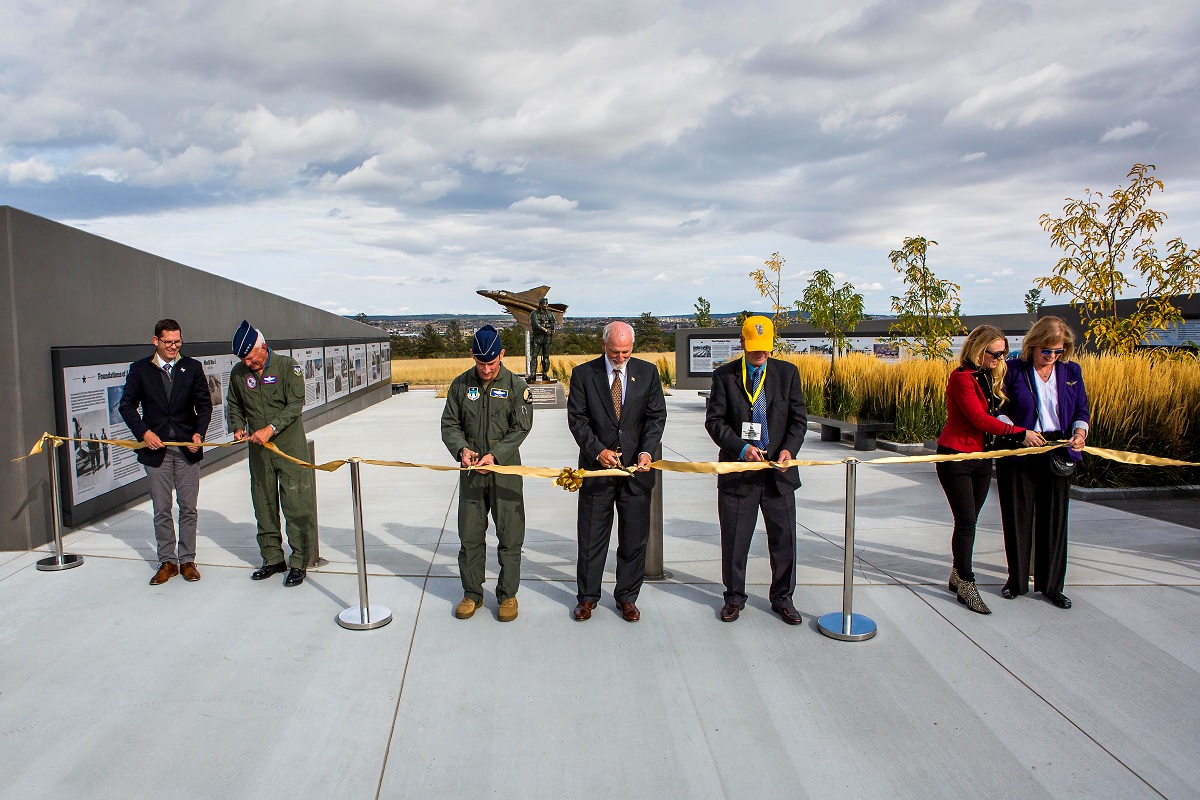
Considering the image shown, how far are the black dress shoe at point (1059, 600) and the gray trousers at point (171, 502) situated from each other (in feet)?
20.1

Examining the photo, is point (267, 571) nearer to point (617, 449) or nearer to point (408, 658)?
point (408, 658)

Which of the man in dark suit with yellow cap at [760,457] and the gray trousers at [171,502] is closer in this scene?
the man in dark suit with yellow cap at [760,457]

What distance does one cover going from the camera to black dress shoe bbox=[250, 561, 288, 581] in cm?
571

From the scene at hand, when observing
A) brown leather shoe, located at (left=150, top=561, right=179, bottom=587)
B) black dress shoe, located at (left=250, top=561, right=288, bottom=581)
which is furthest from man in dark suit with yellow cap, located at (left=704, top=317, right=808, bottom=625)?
brown leather shoe, located at (left=150, top=561, right=179, bottom=587)

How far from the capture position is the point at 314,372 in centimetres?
1736

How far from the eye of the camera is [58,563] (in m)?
6.04

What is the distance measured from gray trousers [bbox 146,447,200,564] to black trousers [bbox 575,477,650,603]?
307 centimetres

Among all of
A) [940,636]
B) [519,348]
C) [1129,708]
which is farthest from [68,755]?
[519,348]

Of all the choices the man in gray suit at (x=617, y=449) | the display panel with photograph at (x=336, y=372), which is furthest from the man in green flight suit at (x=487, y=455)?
the display panel with photograph at (x=336, y=372)

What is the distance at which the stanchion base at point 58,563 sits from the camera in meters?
5.97

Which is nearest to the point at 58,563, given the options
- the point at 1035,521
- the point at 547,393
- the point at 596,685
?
the point at 596,685

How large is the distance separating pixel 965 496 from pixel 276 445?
15.9ft

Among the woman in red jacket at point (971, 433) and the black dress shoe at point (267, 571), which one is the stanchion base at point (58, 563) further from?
the woman in red jacket at point (971, 433)

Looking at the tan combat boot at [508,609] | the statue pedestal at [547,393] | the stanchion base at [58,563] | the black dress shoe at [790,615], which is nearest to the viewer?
the black dress shoe at [790,615]
